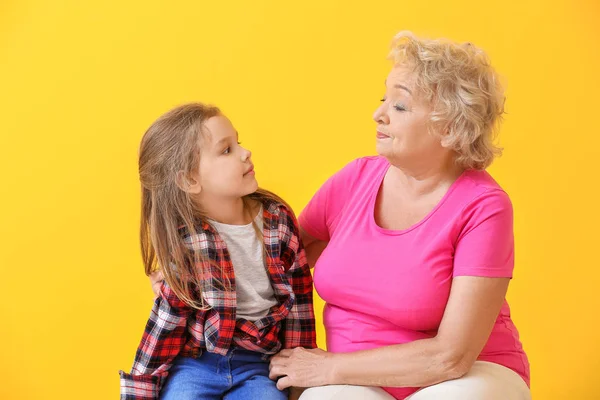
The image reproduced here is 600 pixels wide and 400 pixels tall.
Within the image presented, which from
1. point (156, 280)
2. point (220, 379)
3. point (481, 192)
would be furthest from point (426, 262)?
point (156, 280)

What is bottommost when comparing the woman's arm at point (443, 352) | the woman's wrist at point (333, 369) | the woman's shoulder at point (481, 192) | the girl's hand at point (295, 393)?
the girl's hand at point (295, 393)

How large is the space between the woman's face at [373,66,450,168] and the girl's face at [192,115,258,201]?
0.33 metres

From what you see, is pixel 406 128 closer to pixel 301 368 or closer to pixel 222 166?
pixel 222 166

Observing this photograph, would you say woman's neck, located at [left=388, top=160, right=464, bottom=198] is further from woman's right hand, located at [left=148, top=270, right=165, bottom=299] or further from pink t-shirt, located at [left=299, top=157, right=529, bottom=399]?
woman's right hand, located at [left=148, top=270, right=165, bottom=299]

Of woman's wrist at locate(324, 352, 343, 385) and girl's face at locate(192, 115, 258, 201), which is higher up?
girl's face at locate(192, 115, 258, 201)

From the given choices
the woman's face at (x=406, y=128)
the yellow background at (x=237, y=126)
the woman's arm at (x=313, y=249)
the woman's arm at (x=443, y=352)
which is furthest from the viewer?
the yellow background at (x=237, y=126)

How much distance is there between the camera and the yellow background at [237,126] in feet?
10.6

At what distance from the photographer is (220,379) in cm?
219

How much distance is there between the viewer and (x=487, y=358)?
7.07ft

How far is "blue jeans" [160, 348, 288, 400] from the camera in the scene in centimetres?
217

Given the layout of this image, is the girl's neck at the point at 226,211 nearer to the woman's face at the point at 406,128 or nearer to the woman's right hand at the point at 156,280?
the woman's right hand at the point at 156,280

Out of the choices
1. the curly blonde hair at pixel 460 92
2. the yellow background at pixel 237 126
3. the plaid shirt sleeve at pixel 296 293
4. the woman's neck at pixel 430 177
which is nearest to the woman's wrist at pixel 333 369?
the plaid shirt sleeve at pixel 296 293

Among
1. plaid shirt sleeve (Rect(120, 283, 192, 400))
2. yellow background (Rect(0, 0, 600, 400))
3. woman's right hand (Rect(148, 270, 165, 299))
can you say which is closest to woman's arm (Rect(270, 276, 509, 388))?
plaid shirt sleeve (Rect(120, 283, 192, 400))

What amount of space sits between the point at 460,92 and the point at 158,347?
3.06 ft
